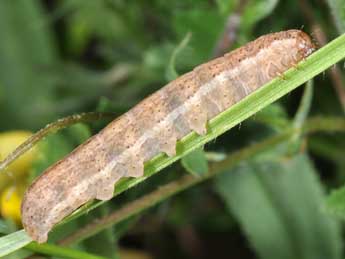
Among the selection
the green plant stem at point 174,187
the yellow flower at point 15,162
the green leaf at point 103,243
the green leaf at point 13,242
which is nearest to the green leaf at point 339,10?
the green plant stem at point 174,187

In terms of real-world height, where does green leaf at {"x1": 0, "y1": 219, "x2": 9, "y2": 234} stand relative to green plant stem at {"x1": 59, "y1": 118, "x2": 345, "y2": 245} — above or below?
below

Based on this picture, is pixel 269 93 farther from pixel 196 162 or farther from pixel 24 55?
pixel 24 55

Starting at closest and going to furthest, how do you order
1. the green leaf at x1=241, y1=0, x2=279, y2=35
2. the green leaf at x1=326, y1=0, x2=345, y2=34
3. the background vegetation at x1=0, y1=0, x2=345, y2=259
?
the green leaf at x1=326, y1=0, x2=345, y2=34
the background vegetation at x1=0, y1=0, x2=345, y2=259
the green leaf at x1=241, y1=0, x2=279, y2=35

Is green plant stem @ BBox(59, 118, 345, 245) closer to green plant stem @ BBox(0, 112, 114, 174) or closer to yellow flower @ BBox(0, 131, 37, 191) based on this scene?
green plant stem @ BBox(0, 112, 114, 174)

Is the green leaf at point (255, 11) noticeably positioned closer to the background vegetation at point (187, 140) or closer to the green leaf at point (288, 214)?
the background vegetation at point (187, 140)

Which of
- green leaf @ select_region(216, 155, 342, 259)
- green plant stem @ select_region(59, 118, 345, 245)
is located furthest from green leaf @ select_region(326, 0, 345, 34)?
green leaf @ select_region(216, 155, 342, 259)

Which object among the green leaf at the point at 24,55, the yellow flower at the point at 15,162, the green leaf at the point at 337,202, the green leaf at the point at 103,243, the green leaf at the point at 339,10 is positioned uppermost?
the green leaf at the point at 24,55

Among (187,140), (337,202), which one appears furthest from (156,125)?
(337,202)
